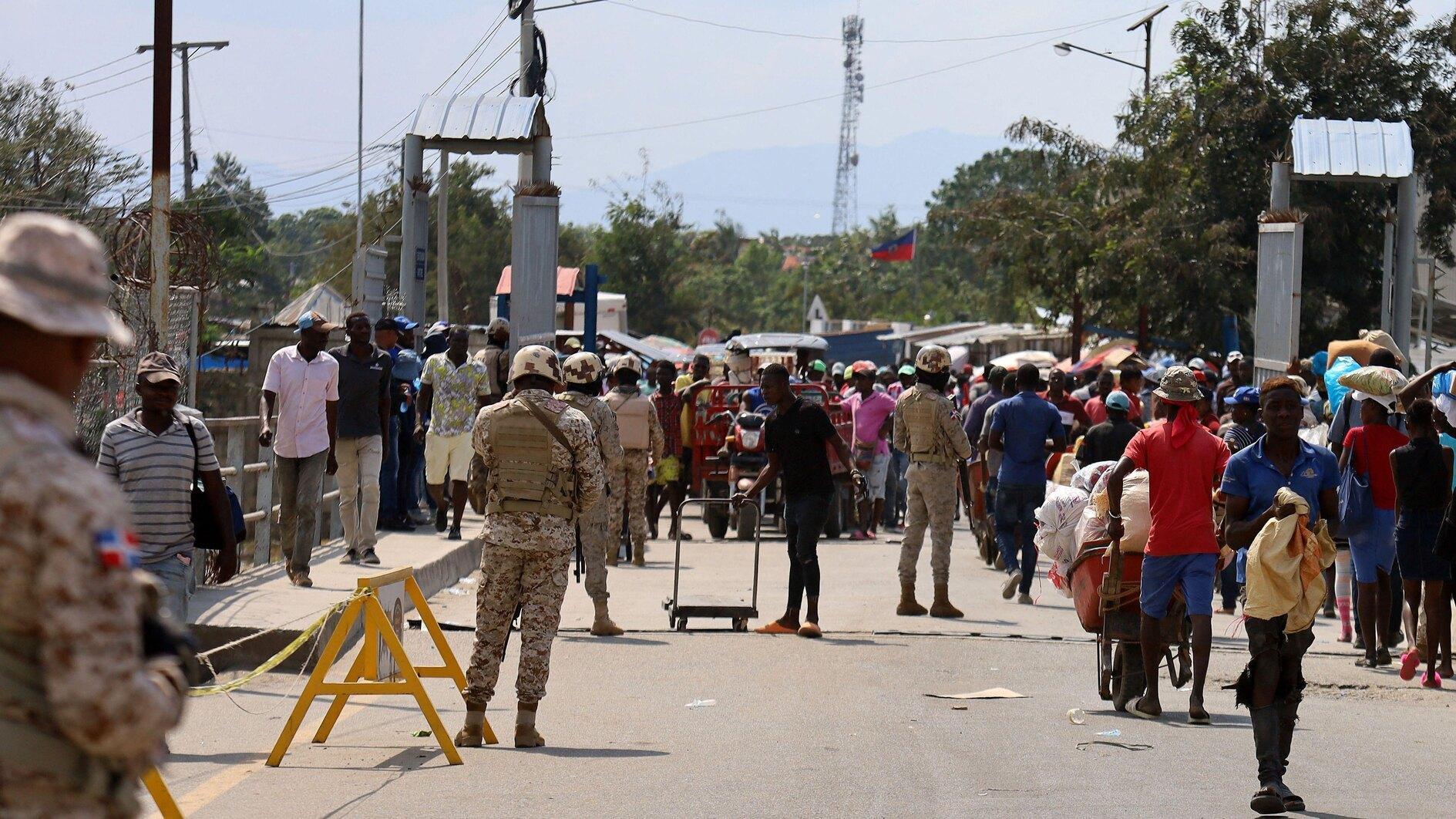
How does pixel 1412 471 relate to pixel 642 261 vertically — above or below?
below

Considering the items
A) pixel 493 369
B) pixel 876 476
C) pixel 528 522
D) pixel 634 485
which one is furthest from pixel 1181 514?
pixel 876 476

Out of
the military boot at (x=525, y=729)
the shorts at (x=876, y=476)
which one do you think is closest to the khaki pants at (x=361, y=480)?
the military boot at (x=525, y=729)

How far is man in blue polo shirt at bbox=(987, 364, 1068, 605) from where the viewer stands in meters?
14.2

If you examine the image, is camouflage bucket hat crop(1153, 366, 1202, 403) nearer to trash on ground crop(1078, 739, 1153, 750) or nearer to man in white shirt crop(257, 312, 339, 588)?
trash on ground crop(1078, 739, 1153, 750)

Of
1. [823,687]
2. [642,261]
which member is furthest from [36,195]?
[642,261]

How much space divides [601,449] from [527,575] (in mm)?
3712

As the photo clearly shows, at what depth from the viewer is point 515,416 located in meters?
8.61

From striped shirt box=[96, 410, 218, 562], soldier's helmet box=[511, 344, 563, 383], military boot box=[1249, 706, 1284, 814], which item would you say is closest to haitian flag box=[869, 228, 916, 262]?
soldier's helmet box=[511, 344, 563, 383]

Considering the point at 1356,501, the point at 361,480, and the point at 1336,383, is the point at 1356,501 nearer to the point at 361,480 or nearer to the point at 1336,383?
the point at 1336,383

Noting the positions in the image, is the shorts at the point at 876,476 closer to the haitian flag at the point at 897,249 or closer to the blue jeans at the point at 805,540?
the blue jeans at the point at 805,540

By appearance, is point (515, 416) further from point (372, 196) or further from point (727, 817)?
point (372, 196)

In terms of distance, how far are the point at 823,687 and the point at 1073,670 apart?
74.8 inches

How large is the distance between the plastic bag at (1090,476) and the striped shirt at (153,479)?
5.43 m

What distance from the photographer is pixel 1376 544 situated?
11.3 meters
